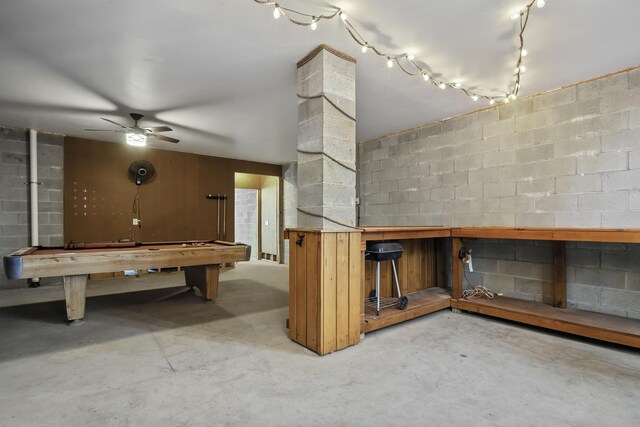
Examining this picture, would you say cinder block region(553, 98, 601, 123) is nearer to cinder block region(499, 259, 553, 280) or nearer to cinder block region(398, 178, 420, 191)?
cinder block region(499, 259, 553, 280)

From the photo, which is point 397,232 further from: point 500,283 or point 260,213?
point 260,213

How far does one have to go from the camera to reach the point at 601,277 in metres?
2.99

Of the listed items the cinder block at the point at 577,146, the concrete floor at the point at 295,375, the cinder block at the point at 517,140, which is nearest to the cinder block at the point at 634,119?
the cinder block at the point at 577,146

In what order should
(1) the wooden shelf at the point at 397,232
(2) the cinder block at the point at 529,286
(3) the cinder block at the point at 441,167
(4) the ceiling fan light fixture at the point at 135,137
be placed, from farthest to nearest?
(3) the cinder block at the point at 441,167 → (4) the ceiling fan light fixture at the point at 135,137 → (2) the cinder block at the point at 529,286 → (1) the wooden shelf at the point at 397,232

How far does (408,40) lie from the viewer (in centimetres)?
244

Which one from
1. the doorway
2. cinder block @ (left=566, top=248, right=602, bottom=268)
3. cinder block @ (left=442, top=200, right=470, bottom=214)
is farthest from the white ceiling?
the doorway

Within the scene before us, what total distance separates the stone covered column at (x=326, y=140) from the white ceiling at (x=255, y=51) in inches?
6.5

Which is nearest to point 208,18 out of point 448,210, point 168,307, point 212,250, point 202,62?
point 202,62

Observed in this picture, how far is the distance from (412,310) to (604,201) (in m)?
2.16

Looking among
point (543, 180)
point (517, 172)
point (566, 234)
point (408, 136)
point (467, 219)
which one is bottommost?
point (566, 234)

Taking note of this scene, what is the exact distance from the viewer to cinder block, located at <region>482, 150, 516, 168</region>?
142 inches

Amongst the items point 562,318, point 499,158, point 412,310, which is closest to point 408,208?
point 499,158

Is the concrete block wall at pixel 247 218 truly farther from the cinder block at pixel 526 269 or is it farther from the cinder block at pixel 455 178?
the cinder block at pixel 526 269

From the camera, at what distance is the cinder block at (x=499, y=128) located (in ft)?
11.9
